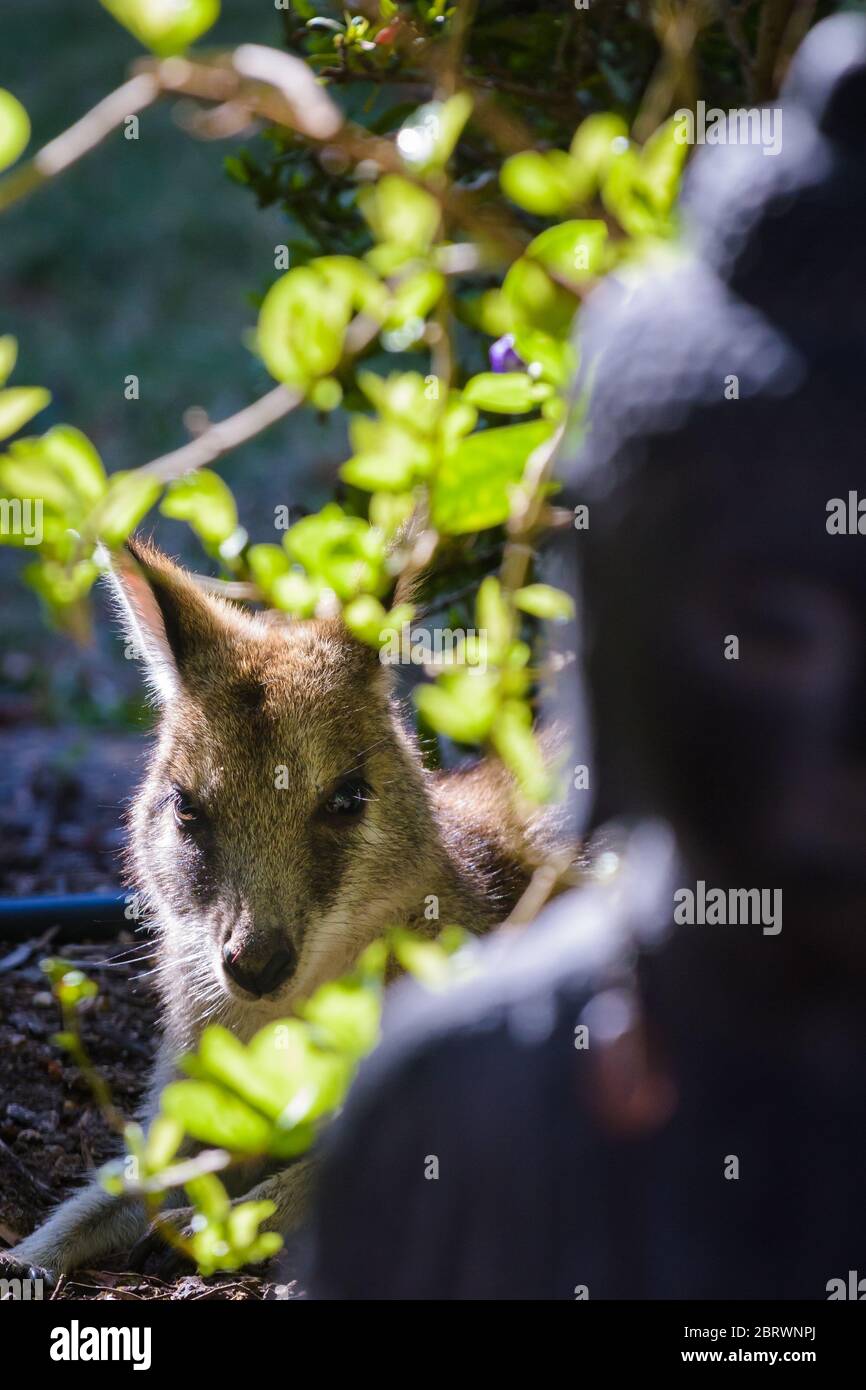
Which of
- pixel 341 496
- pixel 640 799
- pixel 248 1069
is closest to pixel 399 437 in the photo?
pixel 640 799

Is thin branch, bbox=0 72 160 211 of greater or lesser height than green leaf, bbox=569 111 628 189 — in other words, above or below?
below

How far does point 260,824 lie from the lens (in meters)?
3.93

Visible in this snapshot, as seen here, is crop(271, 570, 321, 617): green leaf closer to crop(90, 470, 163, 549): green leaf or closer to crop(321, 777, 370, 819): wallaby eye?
crop(90, 470, 163, 549): green leaf

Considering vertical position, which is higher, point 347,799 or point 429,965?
point 347,799

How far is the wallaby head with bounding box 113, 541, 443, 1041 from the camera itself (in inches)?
154

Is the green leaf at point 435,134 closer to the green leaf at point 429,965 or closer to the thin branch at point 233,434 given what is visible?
the thin branch at point 233,434

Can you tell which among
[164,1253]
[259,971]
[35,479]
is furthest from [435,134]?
[164,1253]

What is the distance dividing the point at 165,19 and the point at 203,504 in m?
0.78

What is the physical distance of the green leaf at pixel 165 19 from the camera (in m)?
1.95

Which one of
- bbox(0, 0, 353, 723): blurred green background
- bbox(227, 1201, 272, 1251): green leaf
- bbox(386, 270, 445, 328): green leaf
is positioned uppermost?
bbox(0, 0, 353, 723): blurred green background

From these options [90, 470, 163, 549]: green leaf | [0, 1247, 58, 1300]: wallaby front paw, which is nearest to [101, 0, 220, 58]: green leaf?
[90, 470, 163, 549]: green leaf

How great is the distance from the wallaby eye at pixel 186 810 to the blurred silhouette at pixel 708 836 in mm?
2218

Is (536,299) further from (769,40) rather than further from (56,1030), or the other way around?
(56,1030)

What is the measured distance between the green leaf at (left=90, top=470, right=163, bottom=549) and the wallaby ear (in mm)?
1784
